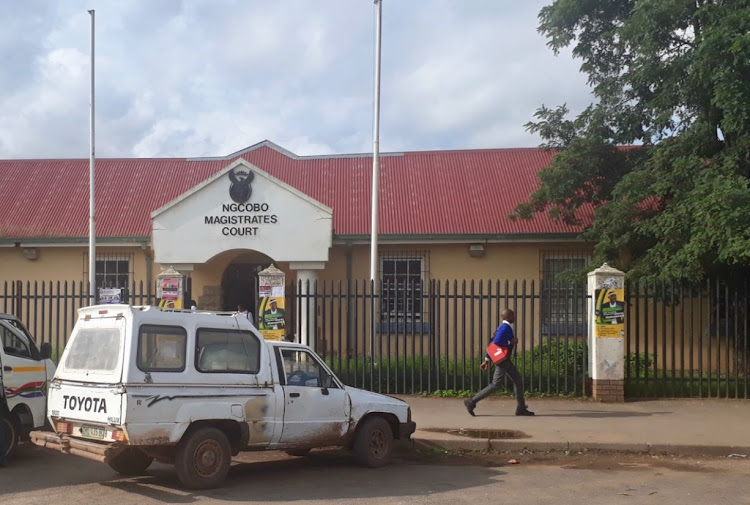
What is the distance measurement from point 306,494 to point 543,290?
755 cm

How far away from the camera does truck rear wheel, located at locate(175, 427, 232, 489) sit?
7.91m

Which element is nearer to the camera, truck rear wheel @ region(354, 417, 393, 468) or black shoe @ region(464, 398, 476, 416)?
truck rear wheel @ region(354, 417, 393, 468)

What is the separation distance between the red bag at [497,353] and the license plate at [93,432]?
20.5ft

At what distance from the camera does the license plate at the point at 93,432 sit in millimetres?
7770

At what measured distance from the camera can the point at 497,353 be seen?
40.4 feet

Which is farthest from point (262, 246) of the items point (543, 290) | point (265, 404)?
point (265, 404)

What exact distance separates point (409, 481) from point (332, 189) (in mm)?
14116

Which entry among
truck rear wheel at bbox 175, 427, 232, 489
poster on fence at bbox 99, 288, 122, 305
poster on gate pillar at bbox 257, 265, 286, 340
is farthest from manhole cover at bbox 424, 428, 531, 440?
poster on fence at bbox 99, 288, 122, 305

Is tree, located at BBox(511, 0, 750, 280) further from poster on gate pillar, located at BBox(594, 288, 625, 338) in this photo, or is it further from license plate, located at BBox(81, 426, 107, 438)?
license plate, located at BBox(81, 426, 107, 438)

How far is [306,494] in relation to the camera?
8070 millimetres

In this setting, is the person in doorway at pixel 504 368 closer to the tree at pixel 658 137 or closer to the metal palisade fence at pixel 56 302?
the tree at pixel 658 137

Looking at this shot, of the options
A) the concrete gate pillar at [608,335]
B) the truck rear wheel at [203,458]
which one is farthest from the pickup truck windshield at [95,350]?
the concrete gate pillar at [608,335]

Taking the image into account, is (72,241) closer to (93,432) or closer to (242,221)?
(242,221)

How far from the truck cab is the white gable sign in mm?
8400
